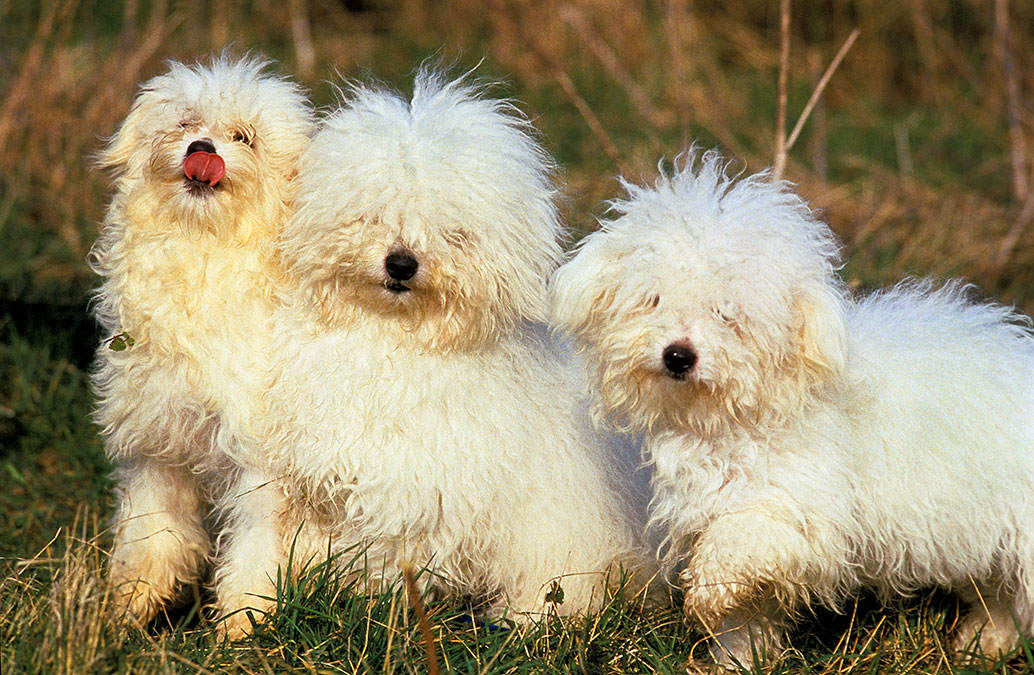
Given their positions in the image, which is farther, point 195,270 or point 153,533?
point 153,533

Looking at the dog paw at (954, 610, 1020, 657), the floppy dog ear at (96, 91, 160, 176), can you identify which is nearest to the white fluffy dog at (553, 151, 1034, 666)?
the dog paw at (954, 610, 1020, 657)

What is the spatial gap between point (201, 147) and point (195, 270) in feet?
1.23

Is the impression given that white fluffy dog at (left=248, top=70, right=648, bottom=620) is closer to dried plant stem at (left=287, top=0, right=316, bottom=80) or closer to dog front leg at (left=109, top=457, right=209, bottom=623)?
dog front leg at (left=109, top=457, right=209, bottom=623)

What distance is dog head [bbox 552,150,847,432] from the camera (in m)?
2.96

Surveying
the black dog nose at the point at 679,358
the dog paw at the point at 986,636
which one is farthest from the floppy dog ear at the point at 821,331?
the dog paw at the point at 986,636

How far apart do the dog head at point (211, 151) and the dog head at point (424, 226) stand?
125mm

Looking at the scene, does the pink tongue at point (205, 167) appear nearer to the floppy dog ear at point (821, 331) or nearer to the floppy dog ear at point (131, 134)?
the floppy dog ear at point (131, 134)

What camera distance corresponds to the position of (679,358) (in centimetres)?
294

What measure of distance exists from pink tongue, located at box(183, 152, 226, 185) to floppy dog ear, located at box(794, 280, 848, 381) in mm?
1738

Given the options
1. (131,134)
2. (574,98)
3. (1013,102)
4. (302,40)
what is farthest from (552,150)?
(302,40)

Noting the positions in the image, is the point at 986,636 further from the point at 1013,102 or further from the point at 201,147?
the point at 1013,102

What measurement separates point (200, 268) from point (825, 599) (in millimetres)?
2113

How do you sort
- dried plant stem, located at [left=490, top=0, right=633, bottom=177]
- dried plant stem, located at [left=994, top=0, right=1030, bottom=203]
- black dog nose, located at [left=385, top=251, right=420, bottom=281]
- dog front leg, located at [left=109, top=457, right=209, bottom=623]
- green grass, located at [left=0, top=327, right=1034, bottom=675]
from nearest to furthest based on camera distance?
green grass, located at [left=0, top=327, right=1034, bottom=675]
black dog nose, located at [left=385, top=251, right=420, bottom=281]
dog front leg, located at [left=109, top=457, right=209, bottom=623]
dried plant stem, located at [left=490, top=0, right=633, bottom=177]
dried plant stem, located at [left=994, top=0, right=1030, bottom=203]

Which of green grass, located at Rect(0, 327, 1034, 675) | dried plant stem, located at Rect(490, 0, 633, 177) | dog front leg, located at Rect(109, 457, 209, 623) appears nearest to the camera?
green grass, located at Rect(0, 327, 1034, 675)
